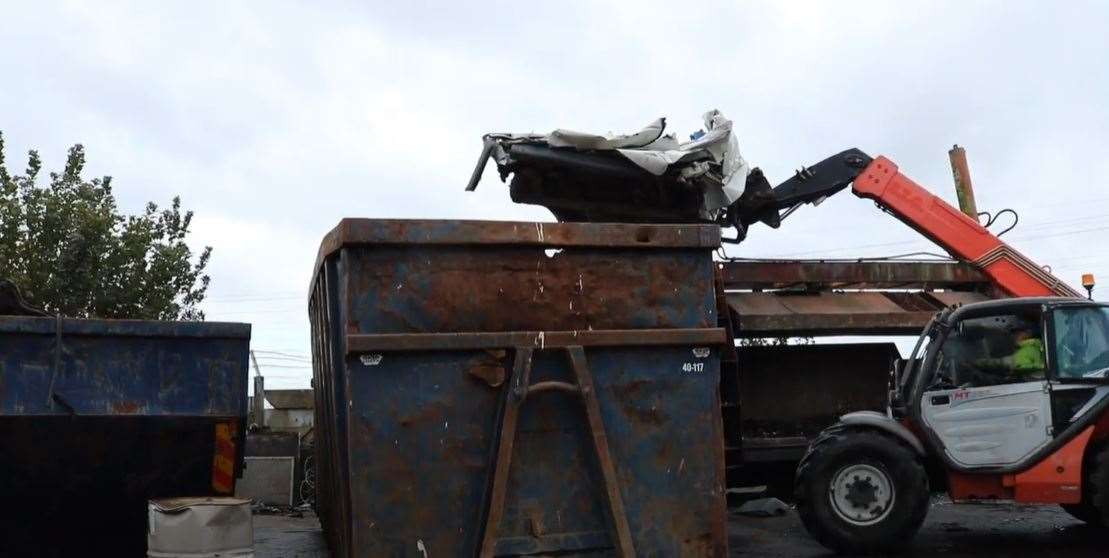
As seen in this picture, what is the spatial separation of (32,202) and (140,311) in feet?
7.68

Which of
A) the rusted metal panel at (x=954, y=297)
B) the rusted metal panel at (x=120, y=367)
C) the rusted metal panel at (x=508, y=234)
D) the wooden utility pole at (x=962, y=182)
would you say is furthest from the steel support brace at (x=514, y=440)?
the wooden utility pole at (x=962, y=182)

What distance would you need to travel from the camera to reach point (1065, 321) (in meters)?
7.29

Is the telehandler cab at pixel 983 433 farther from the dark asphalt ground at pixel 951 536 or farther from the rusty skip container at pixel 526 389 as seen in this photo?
the rusty skip container at pixel 526 389

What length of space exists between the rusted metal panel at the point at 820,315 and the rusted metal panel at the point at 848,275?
0.35ft

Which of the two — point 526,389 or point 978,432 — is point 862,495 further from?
point 526,389

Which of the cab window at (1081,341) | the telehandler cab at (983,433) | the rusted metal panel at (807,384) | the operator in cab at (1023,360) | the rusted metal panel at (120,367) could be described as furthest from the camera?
the rusted metal panel at (807,384)

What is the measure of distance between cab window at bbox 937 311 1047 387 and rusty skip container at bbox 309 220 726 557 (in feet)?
13.4

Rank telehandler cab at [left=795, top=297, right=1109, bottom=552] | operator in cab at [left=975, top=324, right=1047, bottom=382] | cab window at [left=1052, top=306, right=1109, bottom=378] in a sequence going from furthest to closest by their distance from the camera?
operator in cab at [left=975, top=324, right=1047, bottom=382] → cab window at [left=1052, top=306, right=1109, bottom=378] → telehandler cab at [left=795, top=297, right=1109, bottom=552]

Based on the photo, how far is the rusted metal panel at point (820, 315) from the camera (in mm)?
8547

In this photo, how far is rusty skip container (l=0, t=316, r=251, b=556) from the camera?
16.5ft

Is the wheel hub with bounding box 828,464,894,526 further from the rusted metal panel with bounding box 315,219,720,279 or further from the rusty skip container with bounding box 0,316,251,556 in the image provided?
the rusty skip container with bounding box 0,316,251,556

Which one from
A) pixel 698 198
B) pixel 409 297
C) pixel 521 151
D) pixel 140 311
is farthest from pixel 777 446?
pixel 140 311

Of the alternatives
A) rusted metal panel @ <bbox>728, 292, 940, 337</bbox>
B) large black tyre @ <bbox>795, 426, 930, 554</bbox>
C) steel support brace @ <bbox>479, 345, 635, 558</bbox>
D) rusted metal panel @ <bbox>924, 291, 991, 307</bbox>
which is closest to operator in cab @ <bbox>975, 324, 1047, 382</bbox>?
large black tyre @ <bbox>795, 426, 930, 554</bbox>

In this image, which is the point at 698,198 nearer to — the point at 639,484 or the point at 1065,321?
the point at 1065,321
